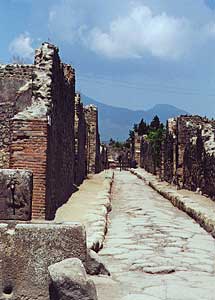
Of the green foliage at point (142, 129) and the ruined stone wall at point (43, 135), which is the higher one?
the green foliage at point (142, 129)

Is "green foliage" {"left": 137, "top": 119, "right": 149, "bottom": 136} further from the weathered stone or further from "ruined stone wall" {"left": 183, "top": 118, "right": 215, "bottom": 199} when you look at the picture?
the weathered stone

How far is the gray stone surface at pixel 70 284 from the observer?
3725 mm

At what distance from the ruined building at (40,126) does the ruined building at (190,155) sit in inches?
149

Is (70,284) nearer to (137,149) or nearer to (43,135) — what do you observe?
(43,135)

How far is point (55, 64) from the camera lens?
1028cm

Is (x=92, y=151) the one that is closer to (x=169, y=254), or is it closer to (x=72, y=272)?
(x=169, y=254)

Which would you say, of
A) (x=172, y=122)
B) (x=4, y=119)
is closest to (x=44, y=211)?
(x=4, y=119)

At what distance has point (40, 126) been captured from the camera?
28.8 feet

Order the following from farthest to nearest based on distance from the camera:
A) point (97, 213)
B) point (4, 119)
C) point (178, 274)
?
point (4, 119) < point (97, 213) < point (178, 274)

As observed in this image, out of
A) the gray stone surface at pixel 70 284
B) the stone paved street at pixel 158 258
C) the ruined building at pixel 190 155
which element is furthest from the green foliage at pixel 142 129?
the gray stone surface at pixel 70 284

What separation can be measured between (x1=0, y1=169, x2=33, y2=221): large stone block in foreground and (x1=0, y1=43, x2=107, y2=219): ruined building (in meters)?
3.66

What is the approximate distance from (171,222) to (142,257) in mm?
3476

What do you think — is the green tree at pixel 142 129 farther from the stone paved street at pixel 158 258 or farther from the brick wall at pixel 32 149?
the brick wall at pixel 32 149

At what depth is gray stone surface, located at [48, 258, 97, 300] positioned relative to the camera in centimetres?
372
